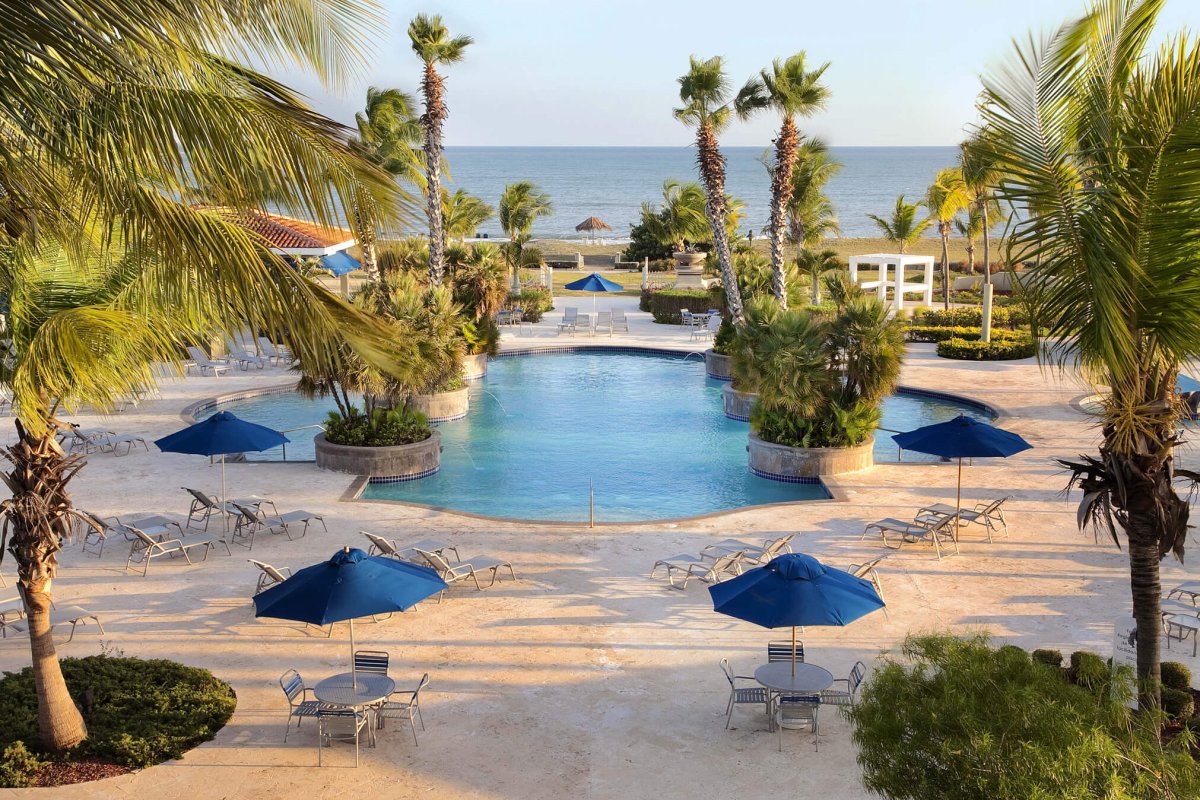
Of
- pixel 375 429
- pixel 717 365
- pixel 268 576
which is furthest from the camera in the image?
pixel 717 365

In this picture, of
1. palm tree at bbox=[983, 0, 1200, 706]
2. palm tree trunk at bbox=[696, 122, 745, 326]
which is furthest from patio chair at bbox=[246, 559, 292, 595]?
palm tree trunk at bbox=[696, 122, 745, 326]

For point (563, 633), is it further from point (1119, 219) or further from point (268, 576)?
point (1119, 219)

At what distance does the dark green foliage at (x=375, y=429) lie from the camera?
784 inches

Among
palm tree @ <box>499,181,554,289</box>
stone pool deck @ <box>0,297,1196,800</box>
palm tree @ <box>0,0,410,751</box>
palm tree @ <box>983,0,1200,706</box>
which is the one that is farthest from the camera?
palm tree @ <box>499,181,554,289</box>

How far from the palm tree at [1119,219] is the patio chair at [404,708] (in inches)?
235

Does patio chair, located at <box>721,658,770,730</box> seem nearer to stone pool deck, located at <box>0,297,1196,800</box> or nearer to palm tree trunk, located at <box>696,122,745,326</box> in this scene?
stone pool deck, located at <box>0,297,1196,800</box>

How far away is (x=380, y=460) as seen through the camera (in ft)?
64.2

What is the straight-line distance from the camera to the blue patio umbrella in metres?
10.1

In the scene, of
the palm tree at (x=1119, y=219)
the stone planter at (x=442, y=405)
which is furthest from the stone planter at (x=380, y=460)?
the palm tree at (x=1119, y=219)

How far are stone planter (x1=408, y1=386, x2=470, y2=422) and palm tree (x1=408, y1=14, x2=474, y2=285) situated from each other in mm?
3667

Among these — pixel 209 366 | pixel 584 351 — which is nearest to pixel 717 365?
pixel 584 351

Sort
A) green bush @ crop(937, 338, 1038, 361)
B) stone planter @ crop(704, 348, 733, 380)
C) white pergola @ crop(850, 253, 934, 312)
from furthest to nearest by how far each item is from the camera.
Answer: white pergola @ crop(850, 253, 934, 312) → green bush @ crop(937, 338, 1038, 361) → stone planter @ crop(704, 348, 733, 380)

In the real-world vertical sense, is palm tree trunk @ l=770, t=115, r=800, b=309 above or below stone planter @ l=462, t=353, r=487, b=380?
above

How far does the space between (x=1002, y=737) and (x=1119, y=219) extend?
351 cm
